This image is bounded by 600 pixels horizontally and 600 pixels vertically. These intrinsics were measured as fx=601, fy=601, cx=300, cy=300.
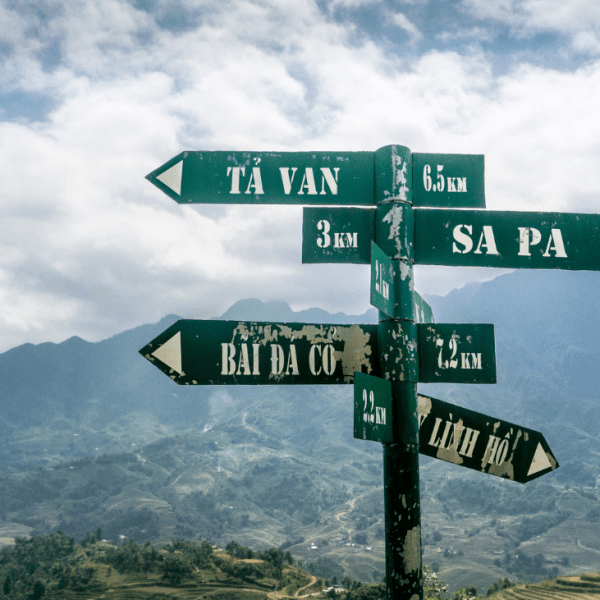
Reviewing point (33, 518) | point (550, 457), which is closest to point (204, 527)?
point (33, 518)

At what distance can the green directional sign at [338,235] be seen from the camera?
3.36 m

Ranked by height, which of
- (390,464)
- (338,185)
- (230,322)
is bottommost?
(390,464)

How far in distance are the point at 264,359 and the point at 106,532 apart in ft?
522

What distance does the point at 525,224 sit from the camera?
3479 mm

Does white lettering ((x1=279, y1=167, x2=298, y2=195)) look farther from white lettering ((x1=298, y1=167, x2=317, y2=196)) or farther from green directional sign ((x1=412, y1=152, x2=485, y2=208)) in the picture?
green directional sign ((x1=412, y1=152, x2=485, y2=208))

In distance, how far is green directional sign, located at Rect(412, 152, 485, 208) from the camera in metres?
3.41

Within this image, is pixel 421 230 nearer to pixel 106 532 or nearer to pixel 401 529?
pixel 401 529

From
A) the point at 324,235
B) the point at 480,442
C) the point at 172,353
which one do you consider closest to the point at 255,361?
the point at 172,353

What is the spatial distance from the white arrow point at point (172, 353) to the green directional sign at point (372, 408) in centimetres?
97

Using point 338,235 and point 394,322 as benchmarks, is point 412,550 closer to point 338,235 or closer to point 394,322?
point 394,322

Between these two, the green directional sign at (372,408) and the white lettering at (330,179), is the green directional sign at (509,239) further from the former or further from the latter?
the green directional sign at (372,408)

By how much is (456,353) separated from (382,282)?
656 millimetres

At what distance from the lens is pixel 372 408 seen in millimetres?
2775

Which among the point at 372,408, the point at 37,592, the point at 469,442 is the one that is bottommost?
the point at 37,592
